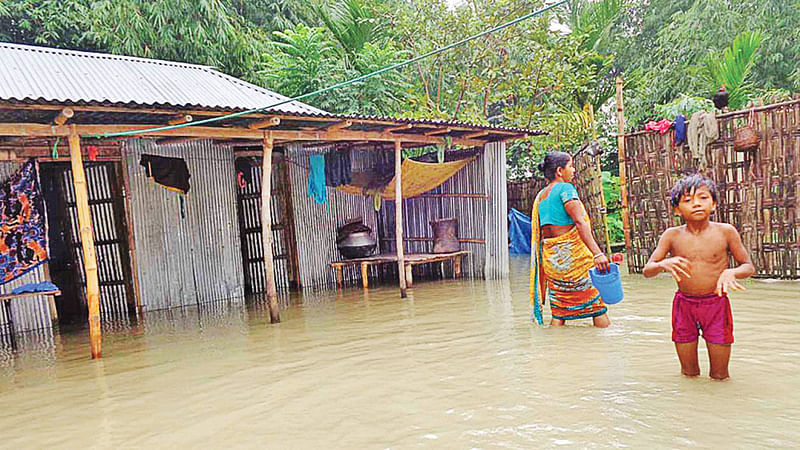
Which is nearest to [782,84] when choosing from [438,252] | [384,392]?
[438,252]

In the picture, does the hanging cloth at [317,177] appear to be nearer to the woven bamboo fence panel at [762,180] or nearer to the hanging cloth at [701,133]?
the woven bamboo fence panel at [762,180]

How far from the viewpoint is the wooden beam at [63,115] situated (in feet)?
17.5

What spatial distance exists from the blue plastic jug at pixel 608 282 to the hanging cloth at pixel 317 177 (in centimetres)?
569

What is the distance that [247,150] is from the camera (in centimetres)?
981

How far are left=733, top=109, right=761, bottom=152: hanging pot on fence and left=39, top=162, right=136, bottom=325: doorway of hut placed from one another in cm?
742

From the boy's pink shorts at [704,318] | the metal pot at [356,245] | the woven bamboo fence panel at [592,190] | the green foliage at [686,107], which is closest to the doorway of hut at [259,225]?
the metal pot at [356,245]

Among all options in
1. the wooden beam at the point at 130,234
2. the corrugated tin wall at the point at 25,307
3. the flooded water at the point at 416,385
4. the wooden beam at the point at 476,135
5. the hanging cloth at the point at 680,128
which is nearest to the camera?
the flooded water at the point at 416,385

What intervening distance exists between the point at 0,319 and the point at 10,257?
883 millimetres

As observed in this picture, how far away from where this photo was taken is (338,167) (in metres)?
9.77

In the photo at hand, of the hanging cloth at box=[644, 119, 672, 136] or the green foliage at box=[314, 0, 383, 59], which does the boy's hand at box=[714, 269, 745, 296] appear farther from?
the green foliage at box=[314, 0, 383, 59]

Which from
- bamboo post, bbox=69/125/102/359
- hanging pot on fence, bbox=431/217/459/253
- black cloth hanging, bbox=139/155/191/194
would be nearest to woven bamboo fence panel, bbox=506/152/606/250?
hanging pot on fence, bbox=431/217/459/253

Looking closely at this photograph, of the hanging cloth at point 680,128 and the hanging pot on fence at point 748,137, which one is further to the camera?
the hanging cloth at point 680,128

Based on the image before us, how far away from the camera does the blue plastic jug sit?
4.75m

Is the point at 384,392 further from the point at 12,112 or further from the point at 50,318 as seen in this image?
the point at 50,318
